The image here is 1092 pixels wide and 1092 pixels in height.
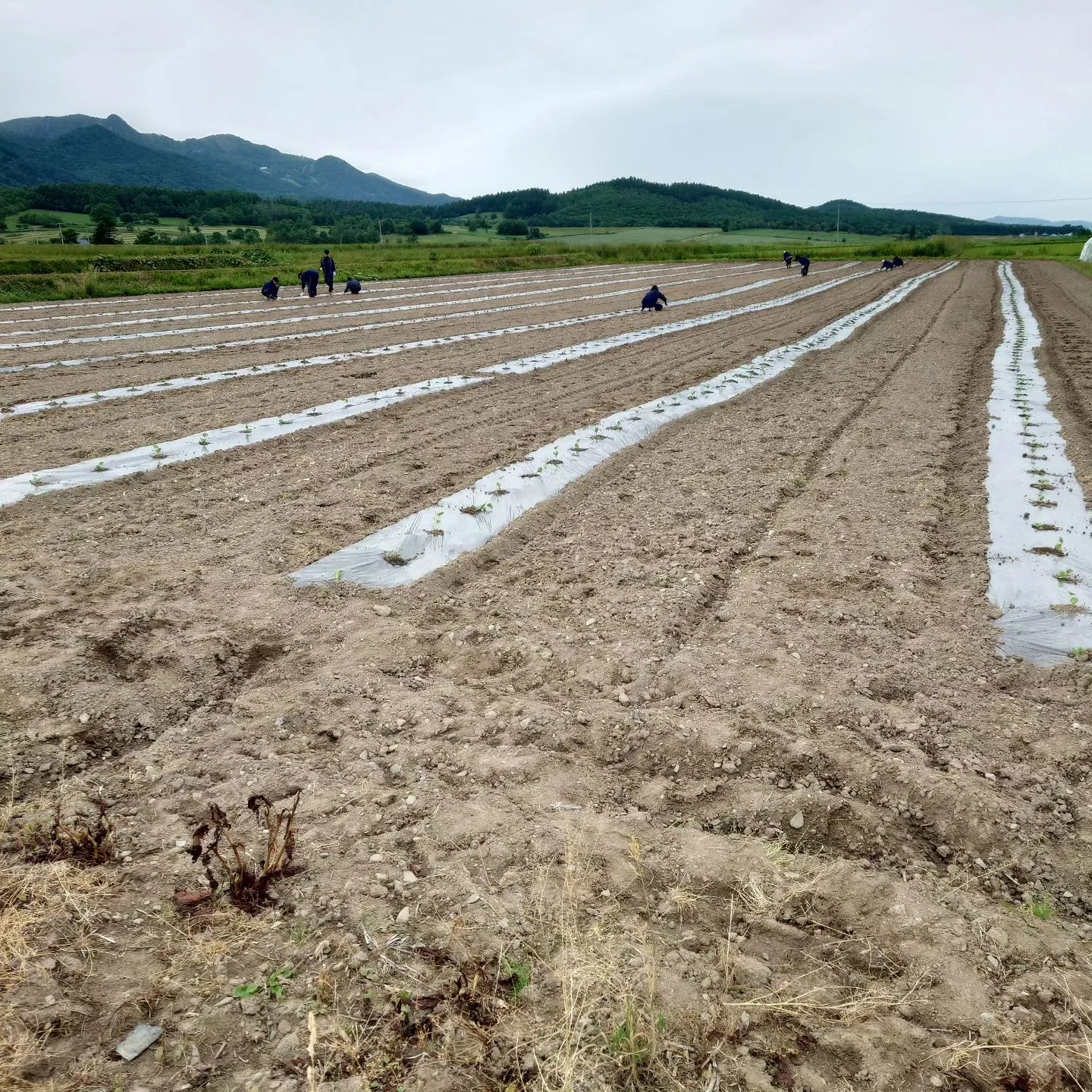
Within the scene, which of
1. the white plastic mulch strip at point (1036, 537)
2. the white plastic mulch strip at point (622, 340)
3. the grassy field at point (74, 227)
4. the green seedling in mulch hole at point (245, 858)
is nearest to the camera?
the green seedling in mulch hole at point (245, 858)

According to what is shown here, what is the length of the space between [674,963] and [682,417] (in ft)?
24.9

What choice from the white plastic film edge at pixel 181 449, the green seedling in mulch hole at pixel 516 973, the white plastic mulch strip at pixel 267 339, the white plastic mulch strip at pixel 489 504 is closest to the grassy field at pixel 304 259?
the white plastic mulch strip at pixel 267 339

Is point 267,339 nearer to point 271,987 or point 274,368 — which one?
point 274,368

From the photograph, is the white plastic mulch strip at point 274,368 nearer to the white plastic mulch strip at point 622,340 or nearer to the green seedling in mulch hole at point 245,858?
the white plastic mulch strip at point 622,340

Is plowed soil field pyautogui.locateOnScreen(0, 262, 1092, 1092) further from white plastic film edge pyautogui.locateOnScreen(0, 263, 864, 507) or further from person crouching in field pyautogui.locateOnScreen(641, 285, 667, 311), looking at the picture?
person crouching in field pyautogui.locateOnScreen(641, 285, 667, 311)

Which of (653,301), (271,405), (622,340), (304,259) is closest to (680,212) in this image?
(304,259)

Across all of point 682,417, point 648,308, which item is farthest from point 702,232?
point 682,417

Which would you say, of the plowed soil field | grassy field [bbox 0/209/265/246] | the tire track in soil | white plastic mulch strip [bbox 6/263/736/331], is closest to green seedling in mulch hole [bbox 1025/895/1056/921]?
the plowed soil field

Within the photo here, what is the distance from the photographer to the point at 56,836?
8.13ft

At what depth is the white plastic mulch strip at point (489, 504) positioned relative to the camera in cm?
475

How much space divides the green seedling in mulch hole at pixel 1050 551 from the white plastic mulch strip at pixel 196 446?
717 cm

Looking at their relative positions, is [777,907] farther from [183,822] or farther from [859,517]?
[859,517]

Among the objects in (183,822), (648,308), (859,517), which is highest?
(648,308)

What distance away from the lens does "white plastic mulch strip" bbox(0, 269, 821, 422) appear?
8.68 metres
